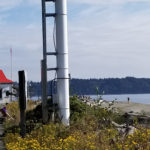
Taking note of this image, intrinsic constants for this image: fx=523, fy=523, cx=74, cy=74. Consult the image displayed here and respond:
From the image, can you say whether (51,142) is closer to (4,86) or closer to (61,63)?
(61,63)

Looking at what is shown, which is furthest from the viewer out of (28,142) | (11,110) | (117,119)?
(11,110)

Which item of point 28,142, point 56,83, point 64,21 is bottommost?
point 28,142

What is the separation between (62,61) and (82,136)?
638cm

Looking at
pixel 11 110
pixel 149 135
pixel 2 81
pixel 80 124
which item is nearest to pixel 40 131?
pixel 80 124

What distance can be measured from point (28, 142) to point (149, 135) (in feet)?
11.6

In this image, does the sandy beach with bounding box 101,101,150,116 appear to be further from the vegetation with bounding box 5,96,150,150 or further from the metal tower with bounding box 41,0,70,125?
the metal tower with bounding box 41,0,70,125

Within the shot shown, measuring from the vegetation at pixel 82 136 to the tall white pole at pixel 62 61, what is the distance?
0.51 metres

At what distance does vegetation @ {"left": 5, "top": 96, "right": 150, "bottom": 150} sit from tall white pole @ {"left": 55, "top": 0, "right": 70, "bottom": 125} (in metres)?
0.51

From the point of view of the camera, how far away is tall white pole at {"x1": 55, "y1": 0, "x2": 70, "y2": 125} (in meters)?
19.3

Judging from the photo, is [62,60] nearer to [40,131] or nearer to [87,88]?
[40,131]

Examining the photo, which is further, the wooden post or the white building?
the white building

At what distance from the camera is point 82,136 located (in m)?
13.5

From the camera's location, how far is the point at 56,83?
1989 cm

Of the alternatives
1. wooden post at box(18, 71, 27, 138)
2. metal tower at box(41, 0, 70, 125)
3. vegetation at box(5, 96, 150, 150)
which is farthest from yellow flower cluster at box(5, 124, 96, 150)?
metal tower at box(41, 0, 70, 125)
